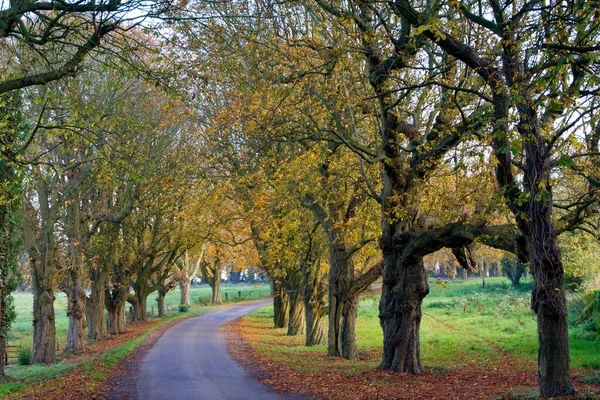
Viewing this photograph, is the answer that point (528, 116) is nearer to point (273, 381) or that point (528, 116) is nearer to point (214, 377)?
point (273, 381)

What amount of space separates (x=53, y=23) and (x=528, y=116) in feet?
24.1

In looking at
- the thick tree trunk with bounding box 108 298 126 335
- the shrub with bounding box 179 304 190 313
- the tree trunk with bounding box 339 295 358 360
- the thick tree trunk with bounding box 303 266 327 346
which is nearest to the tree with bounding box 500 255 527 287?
the shrub with bounding box 179 304 190 313

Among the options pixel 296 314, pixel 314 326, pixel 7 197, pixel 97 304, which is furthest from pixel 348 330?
pixel 97 304

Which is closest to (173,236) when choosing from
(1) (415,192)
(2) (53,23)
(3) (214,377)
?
(3) (214,377)

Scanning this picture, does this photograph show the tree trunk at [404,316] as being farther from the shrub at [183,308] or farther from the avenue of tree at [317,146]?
the shrub at [183,308]

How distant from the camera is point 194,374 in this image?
15.2 meters

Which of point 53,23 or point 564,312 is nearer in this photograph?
point 53,23

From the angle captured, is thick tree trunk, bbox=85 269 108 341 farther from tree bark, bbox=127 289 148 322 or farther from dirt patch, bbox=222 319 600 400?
dirt patch, bbox=222 319 600 400

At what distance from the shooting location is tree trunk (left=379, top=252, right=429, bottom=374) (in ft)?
46.1

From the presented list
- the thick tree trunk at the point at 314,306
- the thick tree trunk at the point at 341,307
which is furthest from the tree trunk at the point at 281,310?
the thick tree trunk at the point at 341,307

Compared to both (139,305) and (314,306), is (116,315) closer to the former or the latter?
(139,305)

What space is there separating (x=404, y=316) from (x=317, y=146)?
6.82 meters

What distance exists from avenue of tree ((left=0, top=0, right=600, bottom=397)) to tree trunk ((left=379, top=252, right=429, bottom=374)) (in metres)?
0.05

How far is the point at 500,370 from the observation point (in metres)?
15.7
